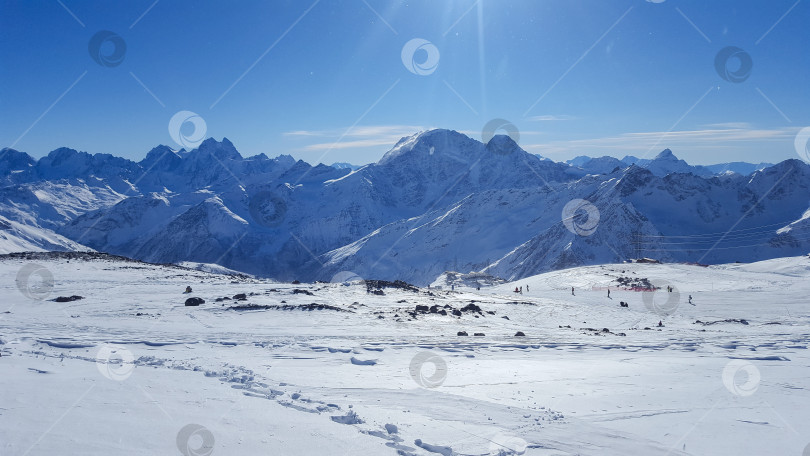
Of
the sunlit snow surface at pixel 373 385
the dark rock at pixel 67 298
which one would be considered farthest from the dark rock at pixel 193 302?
the dark rock at pixel 67 298

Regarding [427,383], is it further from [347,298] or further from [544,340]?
[347,298]

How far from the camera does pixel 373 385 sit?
431 inches

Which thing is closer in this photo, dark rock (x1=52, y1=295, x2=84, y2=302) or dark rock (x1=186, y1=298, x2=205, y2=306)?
dark rock (x1=52, y1=295, x2=84, y2=302)

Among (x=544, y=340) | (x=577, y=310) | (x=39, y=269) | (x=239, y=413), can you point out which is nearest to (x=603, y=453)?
(x=239, y=413)

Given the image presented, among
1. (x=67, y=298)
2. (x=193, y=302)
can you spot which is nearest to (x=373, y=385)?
(x=193, y=302)

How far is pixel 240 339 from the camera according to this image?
680 inches

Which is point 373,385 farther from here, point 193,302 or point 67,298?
point 67,298

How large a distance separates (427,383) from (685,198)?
210998mm

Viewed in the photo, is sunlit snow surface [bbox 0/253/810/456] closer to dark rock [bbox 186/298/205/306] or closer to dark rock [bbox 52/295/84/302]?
dark rock [bbox 52/295/84/302]

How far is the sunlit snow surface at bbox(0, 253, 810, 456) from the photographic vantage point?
7238mm

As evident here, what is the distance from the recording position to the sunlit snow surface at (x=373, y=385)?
23.7 feet

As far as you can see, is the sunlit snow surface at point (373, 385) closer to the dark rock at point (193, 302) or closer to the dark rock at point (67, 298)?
the dark rock at point (67, 298)

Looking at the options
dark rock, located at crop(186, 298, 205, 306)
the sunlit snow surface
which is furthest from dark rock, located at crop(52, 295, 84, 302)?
dark rock, located at crop(186, 298, 205, 306)

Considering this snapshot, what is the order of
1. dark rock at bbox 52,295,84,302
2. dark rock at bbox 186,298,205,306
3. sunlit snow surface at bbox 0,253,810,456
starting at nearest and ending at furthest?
sunlit snow surface at bbox 0,253,810,456, dark rock at bbox 52,295,84,302, dark rock at bbox 186,298,205,306
